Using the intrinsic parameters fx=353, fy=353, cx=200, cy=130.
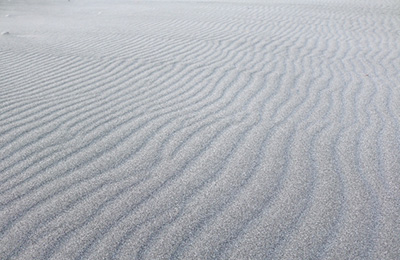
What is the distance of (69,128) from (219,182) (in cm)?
148

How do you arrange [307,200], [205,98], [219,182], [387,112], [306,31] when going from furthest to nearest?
[306,31], [205,98], [387,112], [219,182], [307,200]

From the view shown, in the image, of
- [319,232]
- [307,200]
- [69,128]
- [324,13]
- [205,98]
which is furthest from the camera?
[324,13]

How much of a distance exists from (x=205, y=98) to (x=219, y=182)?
1.55 meters

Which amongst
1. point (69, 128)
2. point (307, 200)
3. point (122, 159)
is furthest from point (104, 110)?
point (307, 200)

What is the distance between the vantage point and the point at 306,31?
7.09 m

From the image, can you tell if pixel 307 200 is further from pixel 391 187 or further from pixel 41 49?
pixel 41 49

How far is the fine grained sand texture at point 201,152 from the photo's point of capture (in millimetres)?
1814

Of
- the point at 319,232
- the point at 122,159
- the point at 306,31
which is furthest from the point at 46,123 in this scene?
the point at 306,31

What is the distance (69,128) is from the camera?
9.86 feet

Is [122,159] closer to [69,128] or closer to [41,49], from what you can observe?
[69,128]

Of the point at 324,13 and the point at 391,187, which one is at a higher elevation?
the point at 391,187

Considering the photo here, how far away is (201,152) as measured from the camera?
8.61 ft

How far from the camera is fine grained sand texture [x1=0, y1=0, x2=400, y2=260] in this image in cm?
181

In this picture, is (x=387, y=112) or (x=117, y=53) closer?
(x=387, y=112)
